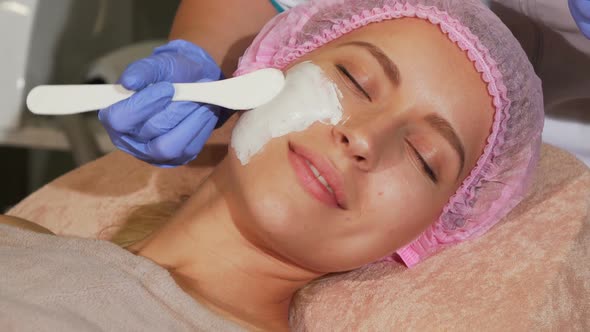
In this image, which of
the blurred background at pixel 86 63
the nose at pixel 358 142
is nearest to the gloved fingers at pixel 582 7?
the blurred background at pixel 86 63

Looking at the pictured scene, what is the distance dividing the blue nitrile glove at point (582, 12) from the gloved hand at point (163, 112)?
60 centimetres

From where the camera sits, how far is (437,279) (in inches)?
51.0

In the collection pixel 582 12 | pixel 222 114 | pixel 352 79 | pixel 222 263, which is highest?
pixel 582 12

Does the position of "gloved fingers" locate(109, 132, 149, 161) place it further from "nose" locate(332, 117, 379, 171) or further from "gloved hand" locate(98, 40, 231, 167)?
"nose" locate(332, 117, 379, 171)

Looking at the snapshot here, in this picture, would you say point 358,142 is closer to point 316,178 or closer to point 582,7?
point 316,178

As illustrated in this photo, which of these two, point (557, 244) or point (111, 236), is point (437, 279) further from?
point (111, 236)

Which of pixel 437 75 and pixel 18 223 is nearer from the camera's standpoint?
pixel 437 75

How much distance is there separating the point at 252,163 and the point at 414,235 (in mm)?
315

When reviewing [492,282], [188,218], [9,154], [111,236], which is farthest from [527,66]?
[9,154]

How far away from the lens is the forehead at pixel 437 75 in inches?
45.4

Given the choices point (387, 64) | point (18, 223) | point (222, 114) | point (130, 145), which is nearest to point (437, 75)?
point (387, 64)

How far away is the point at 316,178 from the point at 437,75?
0.25 meters

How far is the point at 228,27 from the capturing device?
5.09ft

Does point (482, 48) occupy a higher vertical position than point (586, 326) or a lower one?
higher
